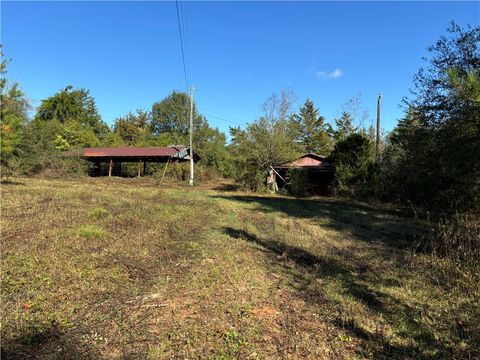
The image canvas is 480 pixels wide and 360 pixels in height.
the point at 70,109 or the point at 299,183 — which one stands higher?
the point at 70,109

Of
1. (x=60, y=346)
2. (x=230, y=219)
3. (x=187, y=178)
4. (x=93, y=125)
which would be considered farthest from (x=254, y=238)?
(x=93, y=125)

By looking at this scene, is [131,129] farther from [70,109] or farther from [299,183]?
[299,183]

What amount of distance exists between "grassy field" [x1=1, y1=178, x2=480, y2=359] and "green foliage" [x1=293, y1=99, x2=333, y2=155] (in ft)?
141

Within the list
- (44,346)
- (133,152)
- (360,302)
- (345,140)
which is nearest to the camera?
(44,346)

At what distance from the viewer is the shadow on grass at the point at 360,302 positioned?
11.3ft

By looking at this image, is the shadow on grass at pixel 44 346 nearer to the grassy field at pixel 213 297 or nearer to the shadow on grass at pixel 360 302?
the grassy field at pixel 213 297

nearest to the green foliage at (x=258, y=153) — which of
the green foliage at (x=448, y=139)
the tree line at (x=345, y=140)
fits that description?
the tree line at (x=345, y=140)

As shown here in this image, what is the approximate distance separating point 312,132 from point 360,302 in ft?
162

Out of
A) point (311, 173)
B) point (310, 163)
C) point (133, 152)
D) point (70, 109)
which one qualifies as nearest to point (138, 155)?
point (133, 152)

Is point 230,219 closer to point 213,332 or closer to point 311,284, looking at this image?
point 311,284

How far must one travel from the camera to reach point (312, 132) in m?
52.5

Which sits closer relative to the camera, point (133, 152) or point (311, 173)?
point (311, 173)

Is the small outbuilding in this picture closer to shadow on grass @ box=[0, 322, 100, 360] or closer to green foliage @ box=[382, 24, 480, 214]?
green foliage @ box=[382, 24, 480, 214]

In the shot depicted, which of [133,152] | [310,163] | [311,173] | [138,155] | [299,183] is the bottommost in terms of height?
[299,183]
